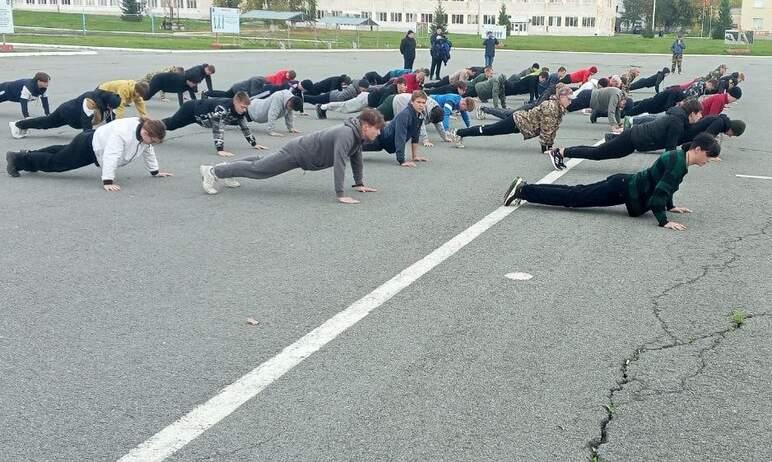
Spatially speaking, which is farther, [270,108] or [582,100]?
[582,100]

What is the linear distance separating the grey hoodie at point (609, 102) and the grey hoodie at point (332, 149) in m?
9.45

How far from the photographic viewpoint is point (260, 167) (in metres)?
10.3

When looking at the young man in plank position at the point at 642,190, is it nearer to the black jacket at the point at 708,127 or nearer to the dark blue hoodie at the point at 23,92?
the black jacket at the point at 708,127

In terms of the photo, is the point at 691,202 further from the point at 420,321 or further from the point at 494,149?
the point at 420,321

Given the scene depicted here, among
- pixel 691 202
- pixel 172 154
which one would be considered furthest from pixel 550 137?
pixel 172 154

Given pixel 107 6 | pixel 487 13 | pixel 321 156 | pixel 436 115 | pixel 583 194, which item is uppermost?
pixel 107 6

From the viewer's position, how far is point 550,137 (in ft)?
46.9

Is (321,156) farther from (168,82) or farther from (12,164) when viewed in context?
(168,82)

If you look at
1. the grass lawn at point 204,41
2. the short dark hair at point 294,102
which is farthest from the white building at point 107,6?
the short dark hair at point 294,102

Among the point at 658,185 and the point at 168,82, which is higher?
the point at 168,82

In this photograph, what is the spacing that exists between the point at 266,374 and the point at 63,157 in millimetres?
7243

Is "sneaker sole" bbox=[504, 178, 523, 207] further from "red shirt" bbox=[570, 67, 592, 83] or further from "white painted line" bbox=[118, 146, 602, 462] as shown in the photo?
"red shirt" bbox=[570, 67, 592, 83]

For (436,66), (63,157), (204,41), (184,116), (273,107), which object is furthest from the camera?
(204,41)

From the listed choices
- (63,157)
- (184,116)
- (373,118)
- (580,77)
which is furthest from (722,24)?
(63,157)
